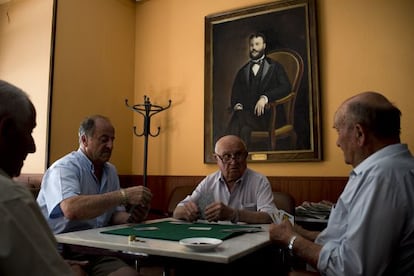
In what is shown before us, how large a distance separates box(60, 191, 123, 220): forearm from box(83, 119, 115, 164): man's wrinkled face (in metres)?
0.41

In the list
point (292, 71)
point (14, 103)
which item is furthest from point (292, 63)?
point (14, 103)

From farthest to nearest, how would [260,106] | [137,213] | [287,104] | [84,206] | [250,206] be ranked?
[260,106] → [287,104] → [250,206] → [137,213] → [84,206]

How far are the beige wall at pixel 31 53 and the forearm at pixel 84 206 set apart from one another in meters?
1.51

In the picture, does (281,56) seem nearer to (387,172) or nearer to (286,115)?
A: (286,115)

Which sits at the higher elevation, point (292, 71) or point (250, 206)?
point (292, 71)

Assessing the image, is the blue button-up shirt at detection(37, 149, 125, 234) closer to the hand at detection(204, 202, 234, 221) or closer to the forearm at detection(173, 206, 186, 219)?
the forearm at detection(173, 206, 186, 219)

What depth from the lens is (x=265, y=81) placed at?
3.42 meters

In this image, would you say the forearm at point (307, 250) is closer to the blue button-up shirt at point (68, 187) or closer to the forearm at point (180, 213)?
the forearm at point (180, 213)

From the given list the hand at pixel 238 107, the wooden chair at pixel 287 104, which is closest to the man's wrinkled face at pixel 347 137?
the wooden chair at pixel 287 104

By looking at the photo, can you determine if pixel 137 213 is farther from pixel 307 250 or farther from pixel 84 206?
pixel 307 250

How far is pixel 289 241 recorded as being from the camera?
1521 mm

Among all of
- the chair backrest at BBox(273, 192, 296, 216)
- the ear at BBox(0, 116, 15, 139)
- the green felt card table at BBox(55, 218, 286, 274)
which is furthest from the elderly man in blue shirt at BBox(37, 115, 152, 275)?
the chair backrest at BBox(273, 192, 296, 216)

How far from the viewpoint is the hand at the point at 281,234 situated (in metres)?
1.55

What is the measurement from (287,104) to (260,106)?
10.2 inches
